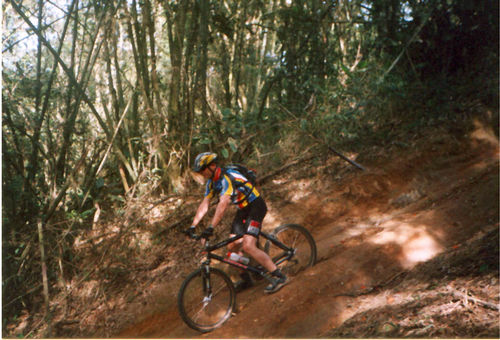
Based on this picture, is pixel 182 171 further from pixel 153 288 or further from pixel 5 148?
pixel 5 148

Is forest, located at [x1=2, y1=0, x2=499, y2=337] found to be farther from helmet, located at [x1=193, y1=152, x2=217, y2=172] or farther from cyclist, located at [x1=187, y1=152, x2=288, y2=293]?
helmet, located at [x1=193, y1=152, x2=217, y2=172]

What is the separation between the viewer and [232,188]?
450 cm

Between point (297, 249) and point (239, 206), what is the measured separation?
4.06 ft

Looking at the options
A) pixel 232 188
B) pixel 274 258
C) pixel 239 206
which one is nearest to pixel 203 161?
pixel 232 188

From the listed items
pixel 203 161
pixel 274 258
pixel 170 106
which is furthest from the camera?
pixel 170 106

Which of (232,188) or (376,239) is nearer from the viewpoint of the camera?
(232,188)

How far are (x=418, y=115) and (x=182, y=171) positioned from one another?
19.2 feet

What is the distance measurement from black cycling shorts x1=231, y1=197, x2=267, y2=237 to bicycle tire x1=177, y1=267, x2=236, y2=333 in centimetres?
60

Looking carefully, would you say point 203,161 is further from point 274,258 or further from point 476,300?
point 476,300

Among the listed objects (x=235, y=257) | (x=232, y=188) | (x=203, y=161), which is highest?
(x=203, y=161)

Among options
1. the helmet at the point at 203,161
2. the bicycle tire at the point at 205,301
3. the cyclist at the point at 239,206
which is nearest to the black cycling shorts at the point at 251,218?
the cyclist at the point at 239,206

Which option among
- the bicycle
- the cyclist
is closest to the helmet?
the cyclist

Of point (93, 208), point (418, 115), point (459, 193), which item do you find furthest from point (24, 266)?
point (418, 115)

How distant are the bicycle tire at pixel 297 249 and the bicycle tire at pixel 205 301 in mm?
923
